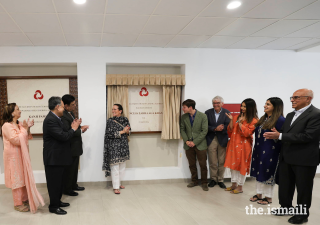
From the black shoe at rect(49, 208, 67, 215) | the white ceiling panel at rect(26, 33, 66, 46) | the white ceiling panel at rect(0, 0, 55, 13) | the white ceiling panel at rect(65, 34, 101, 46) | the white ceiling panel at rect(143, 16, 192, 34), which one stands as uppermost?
the white ceiling panel at rect(143, 16, 192, 34)

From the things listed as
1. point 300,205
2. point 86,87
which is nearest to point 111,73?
point 86,87

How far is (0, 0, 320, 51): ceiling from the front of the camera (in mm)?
2580

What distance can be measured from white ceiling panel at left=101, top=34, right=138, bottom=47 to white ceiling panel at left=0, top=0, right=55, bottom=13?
1066 mm

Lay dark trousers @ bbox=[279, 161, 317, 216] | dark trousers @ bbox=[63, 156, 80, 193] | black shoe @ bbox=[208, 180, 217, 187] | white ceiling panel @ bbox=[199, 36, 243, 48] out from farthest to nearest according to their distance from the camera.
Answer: black shoe @ bbox=[208, 180, 217, 187], white ceiling panel @ bbox=[199, 36, 243, 48], dark trousers @ bbox=[63, 156, 80, 193], dark trousers @ bbox=[279, 161, 317, 216]

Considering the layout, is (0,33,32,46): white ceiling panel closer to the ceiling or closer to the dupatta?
the ceiling

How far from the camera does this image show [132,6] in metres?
2.59

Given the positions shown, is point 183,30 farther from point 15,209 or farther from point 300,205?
point 15,209

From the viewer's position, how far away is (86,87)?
4215 mm

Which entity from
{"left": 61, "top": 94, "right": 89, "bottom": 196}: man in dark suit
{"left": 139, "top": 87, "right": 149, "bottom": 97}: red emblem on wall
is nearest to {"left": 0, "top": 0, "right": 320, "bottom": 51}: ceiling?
{"left": 139, "top": 87, "right": 149, "bottom": 97}: red emblem on wall

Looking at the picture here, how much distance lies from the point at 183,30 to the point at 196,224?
2.65 meters

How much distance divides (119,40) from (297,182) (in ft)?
10.7

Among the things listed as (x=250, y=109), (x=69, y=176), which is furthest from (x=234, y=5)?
(x=69, y=176)

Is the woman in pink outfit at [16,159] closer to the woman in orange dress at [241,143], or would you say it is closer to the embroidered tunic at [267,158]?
the woman in orange dress at [241,143]

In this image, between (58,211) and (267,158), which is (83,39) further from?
(267,158)
